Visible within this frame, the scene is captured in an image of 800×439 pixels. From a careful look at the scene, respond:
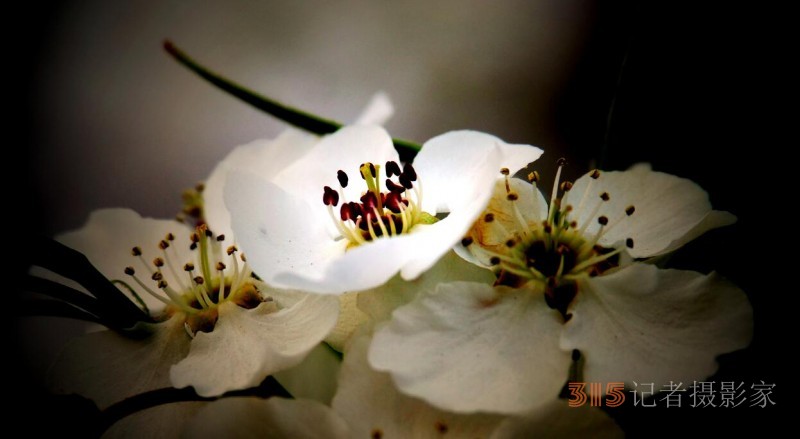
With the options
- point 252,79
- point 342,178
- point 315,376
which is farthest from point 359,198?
point 252,79

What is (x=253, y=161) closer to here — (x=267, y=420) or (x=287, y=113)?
(x=287, y=113)

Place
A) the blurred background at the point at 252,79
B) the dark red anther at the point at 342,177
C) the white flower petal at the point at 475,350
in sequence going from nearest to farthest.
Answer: the white flower petal at the point at 475,350
the dark red anther at the point at 342,177
the blurred background at the point at 252,79

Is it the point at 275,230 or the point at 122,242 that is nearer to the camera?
the point at 275,230

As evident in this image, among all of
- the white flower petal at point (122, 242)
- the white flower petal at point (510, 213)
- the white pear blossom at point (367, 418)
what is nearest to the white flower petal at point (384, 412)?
the white pear blossom at point (367, 418)

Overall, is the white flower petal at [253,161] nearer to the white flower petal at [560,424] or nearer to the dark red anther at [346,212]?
the dark red anther at [346,212]

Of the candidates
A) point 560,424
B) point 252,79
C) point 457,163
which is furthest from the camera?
point 252,79

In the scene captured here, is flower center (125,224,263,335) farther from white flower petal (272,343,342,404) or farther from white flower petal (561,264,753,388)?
white flower petal (561,264,753,388)
